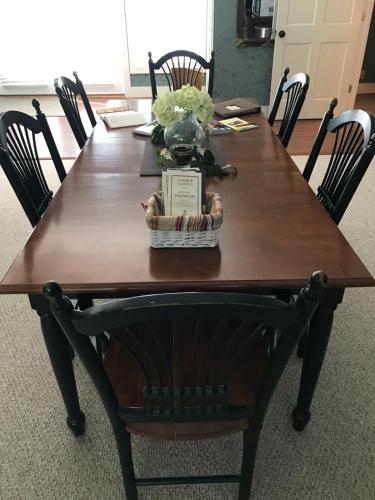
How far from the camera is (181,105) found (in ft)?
5.36

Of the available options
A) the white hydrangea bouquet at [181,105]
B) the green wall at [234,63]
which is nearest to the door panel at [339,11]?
the green wall at [234,63]

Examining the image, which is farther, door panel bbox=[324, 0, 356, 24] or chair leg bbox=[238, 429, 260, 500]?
door panel bbox=[324, 0, 356, 24]

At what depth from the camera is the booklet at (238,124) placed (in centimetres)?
211

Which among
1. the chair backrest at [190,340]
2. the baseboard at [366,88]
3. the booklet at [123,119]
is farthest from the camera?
the baseboard at [366,88]

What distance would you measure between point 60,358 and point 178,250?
0.50 metres

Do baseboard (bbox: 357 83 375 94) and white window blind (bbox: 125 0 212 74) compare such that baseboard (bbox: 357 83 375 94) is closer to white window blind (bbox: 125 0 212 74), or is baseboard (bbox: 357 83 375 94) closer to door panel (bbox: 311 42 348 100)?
door panel (bbox: 311 42 348 100)

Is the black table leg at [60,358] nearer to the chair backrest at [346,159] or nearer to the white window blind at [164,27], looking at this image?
the chair backrest at [346,159]

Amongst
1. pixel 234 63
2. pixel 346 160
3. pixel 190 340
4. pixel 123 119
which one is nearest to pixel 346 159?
pixel 346 160

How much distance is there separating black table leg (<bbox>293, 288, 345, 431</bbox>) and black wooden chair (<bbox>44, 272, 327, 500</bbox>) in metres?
0.14

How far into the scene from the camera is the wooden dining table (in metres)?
1.01

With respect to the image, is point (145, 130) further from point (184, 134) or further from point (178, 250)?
point (178, 250)

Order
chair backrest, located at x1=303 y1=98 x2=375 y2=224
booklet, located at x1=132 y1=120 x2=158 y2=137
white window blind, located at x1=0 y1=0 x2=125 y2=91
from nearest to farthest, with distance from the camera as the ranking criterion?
1. chair backrest, located at x1=303 y1=98 x2=375 y2=224
2. booklet, located at x1=132 y1=120 x2=158 y2=137
3. white window blind, located at x1=0 y1=0 x2=125 y2=91

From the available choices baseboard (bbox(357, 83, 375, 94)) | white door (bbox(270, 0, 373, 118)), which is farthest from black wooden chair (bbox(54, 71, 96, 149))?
baseboard (bbox(357, 83, 375, 94))

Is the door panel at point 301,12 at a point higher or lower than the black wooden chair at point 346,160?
higher
